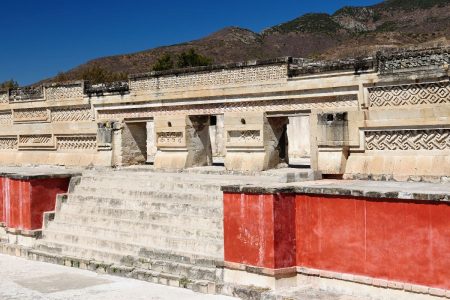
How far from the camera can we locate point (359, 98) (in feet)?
27.5

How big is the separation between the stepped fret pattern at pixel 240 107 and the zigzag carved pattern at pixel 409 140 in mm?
579

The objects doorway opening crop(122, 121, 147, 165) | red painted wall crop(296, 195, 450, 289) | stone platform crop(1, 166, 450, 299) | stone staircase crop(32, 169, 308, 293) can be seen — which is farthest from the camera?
doorway opening crop(122, 121, 147, 165)

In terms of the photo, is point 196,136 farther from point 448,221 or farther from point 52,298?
point 448,221

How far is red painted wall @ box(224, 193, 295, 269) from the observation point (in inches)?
255

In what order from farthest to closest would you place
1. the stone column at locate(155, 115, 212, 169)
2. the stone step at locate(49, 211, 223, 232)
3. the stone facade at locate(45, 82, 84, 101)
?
the stone facade at locate(45, 82, 84, 101) < the stone column at locate(155, 115, 212, 169) < the stone step at locate(49, 211, 223, 232)

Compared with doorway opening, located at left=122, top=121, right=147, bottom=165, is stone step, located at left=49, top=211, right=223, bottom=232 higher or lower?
lower

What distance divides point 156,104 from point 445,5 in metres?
50.6

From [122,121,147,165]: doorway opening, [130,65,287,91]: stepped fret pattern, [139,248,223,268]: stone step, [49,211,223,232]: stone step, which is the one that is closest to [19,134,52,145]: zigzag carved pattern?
[122,121,147,165]: doorway opening

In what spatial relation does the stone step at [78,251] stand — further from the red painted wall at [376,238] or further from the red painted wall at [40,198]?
the red painted wall at [376,238]

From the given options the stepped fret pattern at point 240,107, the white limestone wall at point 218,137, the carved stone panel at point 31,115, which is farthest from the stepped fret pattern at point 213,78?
the white limestone wall at point 218,137

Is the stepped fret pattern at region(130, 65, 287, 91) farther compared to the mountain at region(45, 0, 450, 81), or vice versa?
the mountain at region(45, 0, 450, 81)

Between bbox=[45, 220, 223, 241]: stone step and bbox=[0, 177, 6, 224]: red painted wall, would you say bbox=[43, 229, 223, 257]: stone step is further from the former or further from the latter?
bbox=[0, 177, 6, 224]: red painted wall

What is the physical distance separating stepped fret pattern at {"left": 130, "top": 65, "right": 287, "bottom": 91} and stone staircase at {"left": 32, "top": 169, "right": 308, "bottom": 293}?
157 centimetres

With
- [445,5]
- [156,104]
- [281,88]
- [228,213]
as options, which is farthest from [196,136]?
[445,5]
